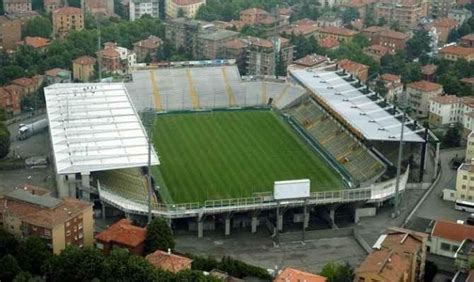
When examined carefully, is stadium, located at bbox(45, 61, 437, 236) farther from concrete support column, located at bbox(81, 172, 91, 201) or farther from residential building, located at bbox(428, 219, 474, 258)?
residential building, located at bbox(428, 219, 474, 258)

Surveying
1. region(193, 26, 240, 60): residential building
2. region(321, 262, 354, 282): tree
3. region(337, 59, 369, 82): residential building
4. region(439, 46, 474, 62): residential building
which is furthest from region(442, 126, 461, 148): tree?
region(193, 26, 240, 60): residential building

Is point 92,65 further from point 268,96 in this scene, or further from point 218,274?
point 218,274

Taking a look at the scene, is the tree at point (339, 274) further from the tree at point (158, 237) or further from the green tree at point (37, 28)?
the green tree at point (37, 28)

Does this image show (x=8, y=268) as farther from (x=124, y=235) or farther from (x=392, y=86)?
(x=392, y=86)

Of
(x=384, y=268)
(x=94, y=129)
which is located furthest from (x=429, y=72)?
(x=384, y=268)

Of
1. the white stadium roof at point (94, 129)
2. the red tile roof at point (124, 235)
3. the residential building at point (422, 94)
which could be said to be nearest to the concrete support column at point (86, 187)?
the white stadium roof at point (94, 129)
